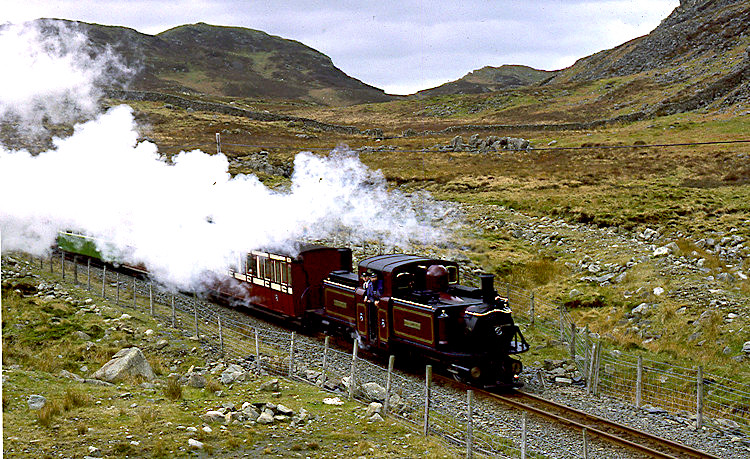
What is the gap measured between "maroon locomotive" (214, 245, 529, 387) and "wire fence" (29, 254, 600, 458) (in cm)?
98

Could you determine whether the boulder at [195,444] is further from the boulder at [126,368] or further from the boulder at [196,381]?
the boulder at [126,368]

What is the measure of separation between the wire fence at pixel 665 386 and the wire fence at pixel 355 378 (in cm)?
327

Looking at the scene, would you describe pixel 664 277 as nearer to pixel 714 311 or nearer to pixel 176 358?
pixel 714 311

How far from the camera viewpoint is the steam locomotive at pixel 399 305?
55.4 feet

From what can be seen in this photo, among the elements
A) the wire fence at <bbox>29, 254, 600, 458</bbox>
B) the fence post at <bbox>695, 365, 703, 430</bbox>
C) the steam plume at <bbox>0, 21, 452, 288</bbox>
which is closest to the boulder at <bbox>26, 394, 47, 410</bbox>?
the wire fence at <bbox>29, 254, 600, 458</bbox>

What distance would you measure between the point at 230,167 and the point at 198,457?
44.7 m

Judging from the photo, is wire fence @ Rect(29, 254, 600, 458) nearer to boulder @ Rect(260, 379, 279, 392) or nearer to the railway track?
the railway track

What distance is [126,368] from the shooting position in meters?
15.2

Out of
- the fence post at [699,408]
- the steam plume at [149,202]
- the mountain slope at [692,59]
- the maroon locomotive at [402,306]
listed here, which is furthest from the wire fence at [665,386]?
the mountain slope at [692,59]

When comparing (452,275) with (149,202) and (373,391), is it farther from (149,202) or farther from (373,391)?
(149,202)

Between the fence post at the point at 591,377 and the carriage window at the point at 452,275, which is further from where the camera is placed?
the carriage window at the point at 452,275

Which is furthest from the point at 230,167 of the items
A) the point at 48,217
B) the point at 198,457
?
the point at 198,457

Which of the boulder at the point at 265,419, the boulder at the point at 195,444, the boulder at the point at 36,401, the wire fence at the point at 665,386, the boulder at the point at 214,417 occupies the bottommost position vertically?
the wire fence at the point at 665,386

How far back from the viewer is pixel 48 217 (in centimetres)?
3331
